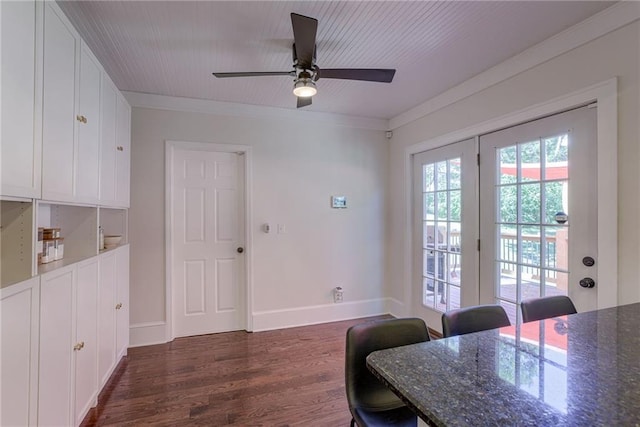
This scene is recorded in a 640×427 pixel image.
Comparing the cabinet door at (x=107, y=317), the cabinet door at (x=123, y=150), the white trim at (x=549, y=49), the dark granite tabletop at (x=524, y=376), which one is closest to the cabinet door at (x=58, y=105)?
the cabinet door at (x=107, y=317)

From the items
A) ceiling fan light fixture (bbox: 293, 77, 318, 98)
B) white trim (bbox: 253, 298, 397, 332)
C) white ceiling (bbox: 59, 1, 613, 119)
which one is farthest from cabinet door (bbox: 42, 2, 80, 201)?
white trim (bbox: 253, 298, 397, 332)

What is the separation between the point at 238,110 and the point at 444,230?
2.66 metres

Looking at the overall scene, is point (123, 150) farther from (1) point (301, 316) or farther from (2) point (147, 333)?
(1) point (301, 316)

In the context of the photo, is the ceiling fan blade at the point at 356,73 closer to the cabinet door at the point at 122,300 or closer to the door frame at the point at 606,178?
the door frame at the point at 606,178

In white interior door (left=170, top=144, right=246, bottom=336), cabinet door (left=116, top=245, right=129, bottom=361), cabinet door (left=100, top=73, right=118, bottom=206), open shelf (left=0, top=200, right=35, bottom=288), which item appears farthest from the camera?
white interior door (left=170, top=144, right=246, bottom=336)

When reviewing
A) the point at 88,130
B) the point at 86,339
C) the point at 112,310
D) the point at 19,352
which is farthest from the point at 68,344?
the point at 88,130

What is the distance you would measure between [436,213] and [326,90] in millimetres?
1793

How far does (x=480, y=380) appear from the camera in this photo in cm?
79

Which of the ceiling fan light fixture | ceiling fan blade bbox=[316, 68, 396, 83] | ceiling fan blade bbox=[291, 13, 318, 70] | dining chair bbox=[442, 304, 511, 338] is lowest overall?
dining chair bbox=[442, 304, 511, 338]

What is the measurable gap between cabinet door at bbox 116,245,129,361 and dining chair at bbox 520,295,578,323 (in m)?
2.92

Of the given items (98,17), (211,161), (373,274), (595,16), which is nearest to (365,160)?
(373,274)

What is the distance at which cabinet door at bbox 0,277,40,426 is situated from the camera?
1.14 meters

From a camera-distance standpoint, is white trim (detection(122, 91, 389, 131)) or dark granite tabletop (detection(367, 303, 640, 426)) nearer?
dark granite tabletop (detection(367, 303, 640, 426))

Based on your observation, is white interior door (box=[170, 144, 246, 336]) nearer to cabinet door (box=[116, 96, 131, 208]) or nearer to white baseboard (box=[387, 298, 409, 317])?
cabinet door (box=[116, 96, 131, 208])
